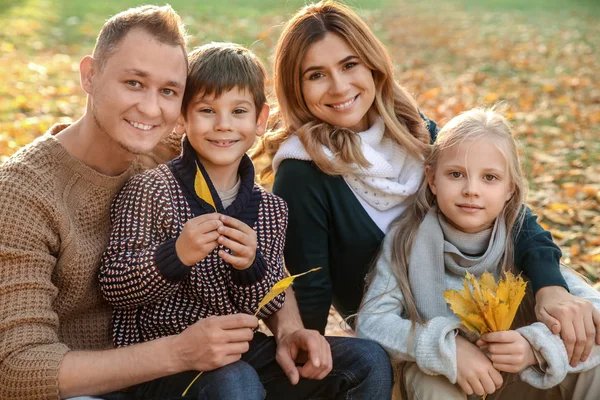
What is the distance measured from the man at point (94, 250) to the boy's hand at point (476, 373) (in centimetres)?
27

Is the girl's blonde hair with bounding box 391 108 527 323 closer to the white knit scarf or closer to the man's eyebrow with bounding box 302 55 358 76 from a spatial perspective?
the white knit scarf

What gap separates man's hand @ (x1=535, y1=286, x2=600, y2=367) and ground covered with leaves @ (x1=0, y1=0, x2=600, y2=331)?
146 centimetres

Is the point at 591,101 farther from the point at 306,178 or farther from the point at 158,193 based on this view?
the point at 158,193

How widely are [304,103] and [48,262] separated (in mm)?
1355

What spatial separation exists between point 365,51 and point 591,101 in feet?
20.1

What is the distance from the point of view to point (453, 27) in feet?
43.8

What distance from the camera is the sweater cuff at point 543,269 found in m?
2.79

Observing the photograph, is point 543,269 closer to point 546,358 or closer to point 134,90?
point 546,358

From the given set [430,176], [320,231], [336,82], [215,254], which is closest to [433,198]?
[430,176]

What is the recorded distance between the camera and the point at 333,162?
120 inches

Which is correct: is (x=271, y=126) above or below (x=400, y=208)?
above

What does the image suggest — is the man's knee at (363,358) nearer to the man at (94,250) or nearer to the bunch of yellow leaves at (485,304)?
the man at (94,250)

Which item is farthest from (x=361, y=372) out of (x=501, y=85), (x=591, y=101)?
(x=501, y=85)

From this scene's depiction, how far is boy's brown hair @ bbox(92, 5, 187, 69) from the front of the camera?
2.47 metres
